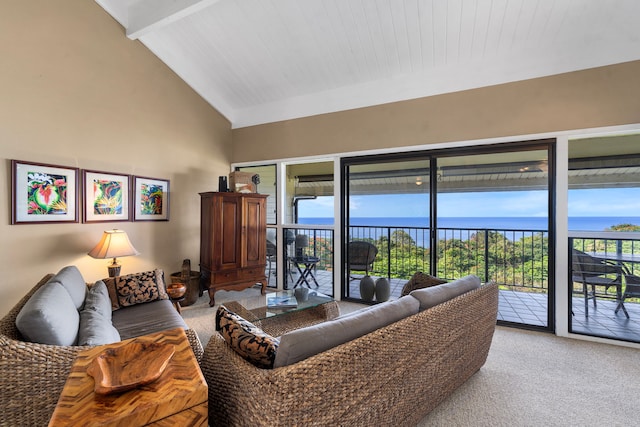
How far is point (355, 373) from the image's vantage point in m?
1.24

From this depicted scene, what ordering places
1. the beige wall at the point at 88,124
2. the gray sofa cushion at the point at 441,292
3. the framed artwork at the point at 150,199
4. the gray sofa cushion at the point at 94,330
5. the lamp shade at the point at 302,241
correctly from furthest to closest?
1. the lamp shade at the point at 302,241
2. the framed artwork at the point at 150,199
3. the beige wall at the point at 88,124
4. the gray sofa cushion at the point at 441,292
5. the gray sofa cushion at the point at 94,330

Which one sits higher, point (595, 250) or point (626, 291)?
point (595, 250)

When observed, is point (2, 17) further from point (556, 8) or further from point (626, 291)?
point (626, 291)

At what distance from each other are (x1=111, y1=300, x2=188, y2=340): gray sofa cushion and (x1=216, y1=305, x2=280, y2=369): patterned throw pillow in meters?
1.26

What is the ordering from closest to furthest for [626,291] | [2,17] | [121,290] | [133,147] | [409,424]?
[409,424] < [2,17] < [121,290] < [626,291] < [133,147]

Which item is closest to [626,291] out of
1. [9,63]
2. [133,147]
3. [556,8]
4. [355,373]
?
[556,8]

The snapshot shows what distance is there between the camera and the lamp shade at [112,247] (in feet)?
9.98

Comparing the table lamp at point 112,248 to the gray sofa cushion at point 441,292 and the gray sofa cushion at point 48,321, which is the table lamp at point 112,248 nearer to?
the gray sofa cushion at point 48,321

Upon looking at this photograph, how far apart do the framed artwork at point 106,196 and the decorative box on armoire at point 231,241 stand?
91 cm

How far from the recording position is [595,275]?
3076mm

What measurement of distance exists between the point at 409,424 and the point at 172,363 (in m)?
1.34

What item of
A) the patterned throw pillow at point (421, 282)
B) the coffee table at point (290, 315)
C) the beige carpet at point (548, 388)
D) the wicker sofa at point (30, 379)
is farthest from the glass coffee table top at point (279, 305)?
the wicker sofa at point (30, 379)

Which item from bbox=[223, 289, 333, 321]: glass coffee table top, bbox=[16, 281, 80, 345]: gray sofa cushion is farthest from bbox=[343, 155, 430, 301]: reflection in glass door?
bbox=[16, 281, 80, 345]: gray sofa cushion

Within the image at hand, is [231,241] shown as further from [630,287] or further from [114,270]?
[630,287]
